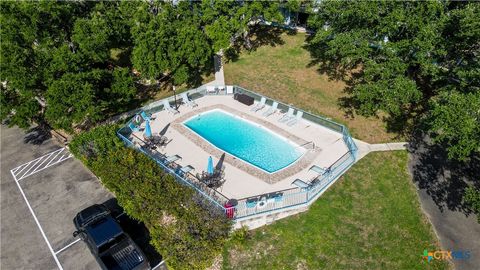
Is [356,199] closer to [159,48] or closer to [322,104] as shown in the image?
[322,104]

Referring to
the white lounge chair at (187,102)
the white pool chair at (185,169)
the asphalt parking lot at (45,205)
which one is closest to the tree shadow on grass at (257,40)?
the white lounge chair at (187,102)

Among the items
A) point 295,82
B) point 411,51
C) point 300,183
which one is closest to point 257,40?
→ point 295,82

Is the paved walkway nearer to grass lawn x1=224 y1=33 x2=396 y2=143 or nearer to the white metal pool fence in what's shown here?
grass lawn x1=224 y1=33 x2=396 y2=143

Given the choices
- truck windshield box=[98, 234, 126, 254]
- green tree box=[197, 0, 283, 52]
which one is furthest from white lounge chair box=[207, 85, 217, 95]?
truck windshield box=[98, 234, 126, 254]

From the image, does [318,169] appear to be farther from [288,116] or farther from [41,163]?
[41,163]

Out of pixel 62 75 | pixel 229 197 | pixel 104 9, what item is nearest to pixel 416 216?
pixel 229 197

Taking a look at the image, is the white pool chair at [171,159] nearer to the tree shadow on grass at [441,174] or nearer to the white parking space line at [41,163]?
the white parking space line at [41,163]
